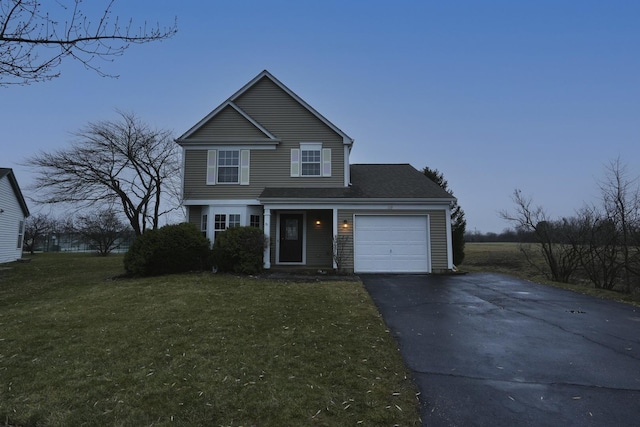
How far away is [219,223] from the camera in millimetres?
14188

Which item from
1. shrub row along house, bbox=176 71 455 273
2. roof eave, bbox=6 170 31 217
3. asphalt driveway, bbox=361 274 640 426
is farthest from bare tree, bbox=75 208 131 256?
asphalt driveway, bbox=361 274 640 426

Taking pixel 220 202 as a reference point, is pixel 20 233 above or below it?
below

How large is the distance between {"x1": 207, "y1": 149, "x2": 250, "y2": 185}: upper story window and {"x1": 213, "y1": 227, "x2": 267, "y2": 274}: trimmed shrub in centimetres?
314

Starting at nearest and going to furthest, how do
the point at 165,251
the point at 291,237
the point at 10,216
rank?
the point at 165,251
the point at 291,237
the point at 10,216

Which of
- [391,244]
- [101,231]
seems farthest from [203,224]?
[101,231]

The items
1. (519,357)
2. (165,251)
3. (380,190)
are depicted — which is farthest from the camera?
(380,190)

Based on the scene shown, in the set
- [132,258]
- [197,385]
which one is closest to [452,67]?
[132,258]

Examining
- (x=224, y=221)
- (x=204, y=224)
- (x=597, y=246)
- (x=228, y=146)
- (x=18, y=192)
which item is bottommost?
(x=597, y=246)

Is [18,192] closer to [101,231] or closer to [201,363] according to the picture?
[101,231]

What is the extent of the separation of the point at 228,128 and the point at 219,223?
4.31 metres

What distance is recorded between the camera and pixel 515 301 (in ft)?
27.0

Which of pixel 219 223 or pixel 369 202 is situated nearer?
pixel 369 202

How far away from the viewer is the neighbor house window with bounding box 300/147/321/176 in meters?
14.8

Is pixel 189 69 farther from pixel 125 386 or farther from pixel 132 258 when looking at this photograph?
pixel 125 386
